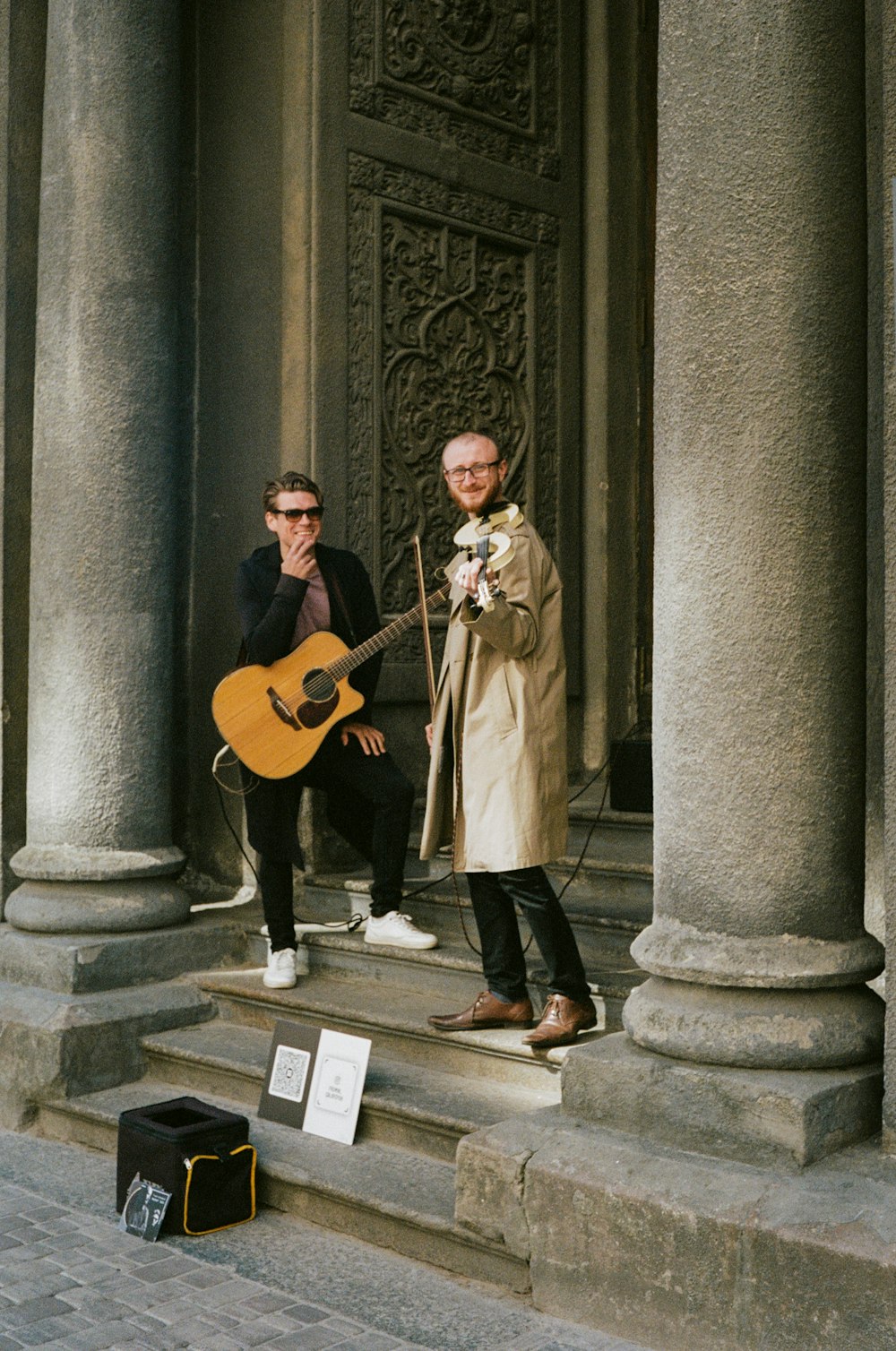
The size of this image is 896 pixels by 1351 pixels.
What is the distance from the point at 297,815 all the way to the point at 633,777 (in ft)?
5.91

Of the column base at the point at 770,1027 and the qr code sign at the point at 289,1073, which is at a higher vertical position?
the column base at the point at 770,1027

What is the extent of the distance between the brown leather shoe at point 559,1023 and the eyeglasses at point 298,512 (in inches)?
80.4

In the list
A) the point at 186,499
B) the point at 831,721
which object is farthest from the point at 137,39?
the point at 831,721

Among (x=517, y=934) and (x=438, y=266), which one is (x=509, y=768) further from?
(x=438, y=266)

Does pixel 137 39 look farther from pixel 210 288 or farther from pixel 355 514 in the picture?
pixel 355 514

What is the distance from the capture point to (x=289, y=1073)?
4582mm

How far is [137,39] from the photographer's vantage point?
576 centimetres

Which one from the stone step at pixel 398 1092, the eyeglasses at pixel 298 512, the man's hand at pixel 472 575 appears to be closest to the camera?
the man's hand at pixel 472 575

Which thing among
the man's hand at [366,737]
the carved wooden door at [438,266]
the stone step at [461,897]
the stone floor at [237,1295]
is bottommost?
the stone floor at [237,1295]

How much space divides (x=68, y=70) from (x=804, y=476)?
3.74 m

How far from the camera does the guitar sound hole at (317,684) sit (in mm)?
5398

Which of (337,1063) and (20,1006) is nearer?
(337,1063)

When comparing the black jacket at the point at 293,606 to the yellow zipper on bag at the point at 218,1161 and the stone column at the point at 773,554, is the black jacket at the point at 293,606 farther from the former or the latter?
the stone column at the point at 773,554

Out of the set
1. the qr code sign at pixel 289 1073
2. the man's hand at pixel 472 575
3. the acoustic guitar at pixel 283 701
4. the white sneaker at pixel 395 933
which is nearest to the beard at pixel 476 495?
the man's hand at pixel 472 575
